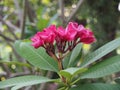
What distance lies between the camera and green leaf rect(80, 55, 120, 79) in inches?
34.3

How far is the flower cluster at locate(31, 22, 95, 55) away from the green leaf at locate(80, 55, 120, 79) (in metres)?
0.10

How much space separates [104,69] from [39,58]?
255 millimetres

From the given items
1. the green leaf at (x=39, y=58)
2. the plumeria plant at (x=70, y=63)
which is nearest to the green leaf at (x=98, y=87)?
the plumeria plant at (x=70, y=63)

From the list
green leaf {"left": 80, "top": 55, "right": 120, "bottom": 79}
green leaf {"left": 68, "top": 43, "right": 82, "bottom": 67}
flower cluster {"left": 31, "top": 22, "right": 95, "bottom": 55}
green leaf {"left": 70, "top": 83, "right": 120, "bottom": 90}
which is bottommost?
green leaf {"left": 70, "top": 83, "right": 120, "bottom": 90}

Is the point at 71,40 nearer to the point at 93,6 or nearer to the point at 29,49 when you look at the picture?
the point at 29,49

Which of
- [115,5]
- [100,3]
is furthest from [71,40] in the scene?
[100,3]

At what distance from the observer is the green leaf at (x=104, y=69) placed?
87 cm

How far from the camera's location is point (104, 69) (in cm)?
89

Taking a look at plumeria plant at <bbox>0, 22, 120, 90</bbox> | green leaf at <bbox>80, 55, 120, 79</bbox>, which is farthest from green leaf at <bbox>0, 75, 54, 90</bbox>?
green leaf at <bbox>80, 55, 120, 79</bbox>

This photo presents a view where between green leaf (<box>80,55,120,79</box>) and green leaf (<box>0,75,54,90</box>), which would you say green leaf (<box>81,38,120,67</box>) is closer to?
green leaf (<box>80,55,120,79</box>)

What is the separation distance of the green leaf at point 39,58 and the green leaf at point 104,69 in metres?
0.13

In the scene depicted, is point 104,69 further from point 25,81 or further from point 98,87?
point 25,81

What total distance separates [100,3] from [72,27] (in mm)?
1248

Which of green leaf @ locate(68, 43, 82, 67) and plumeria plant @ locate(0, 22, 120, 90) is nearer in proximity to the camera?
plumeria plant @ locate(0, 22, 120, 90)
